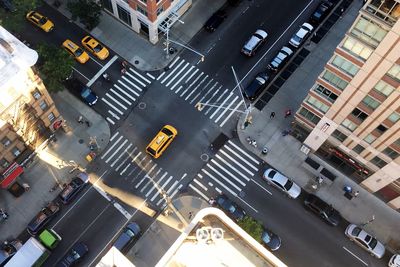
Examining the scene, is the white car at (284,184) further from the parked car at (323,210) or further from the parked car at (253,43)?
the parked car at (253,43)

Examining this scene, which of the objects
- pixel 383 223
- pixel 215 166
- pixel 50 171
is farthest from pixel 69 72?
pixel 383 223

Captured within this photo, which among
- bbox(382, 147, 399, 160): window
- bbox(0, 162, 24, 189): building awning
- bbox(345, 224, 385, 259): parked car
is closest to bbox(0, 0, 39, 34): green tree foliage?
bbox(0, 162, 24, 189): building awning

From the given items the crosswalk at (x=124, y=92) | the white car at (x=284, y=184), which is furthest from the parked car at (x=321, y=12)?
the crosswalk at (x=124, y=92)

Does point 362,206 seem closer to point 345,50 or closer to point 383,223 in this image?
point 383,223

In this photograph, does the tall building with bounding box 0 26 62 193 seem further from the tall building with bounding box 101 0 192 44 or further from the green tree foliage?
the tall building with bounding box 101 0 192 44

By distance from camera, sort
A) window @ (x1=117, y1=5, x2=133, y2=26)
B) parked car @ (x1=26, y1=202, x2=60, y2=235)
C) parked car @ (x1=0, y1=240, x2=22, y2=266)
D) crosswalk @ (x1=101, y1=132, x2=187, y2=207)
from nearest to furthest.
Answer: parked car @ (x1=0, y1=240, x2=22, y2=266) → parked car @ (x1=26, y1=202, x2=60, y2=235) → crosswalk @ (x1=101, y1=132, x2=187, y2=207) → window @ (x1=117, y1=5, x2=133, y2=26)

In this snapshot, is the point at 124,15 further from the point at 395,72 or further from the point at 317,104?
the point at 395,72

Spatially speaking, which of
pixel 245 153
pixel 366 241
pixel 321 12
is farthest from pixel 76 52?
pixel 366 241
